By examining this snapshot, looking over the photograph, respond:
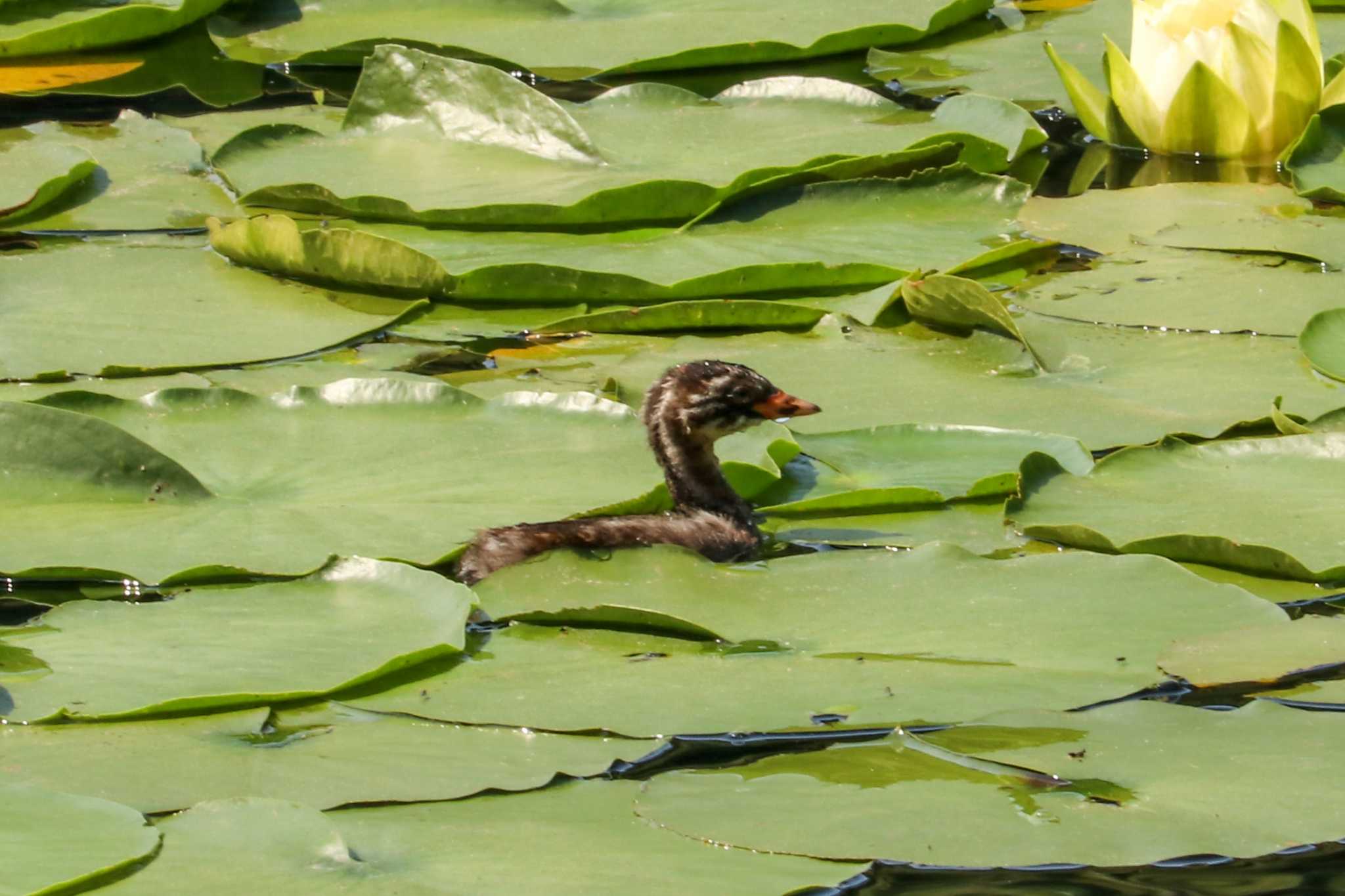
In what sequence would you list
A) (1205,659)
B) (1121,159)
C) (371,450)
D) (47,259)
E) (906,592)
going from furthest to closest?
(1121,159), (47,259), (371,450), (906,592), (1205,659)

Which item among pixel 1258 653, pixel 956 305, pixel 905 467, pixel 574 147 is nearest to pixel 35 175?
pixel 574 147

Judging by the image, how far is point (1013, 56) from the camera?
7.87 metres

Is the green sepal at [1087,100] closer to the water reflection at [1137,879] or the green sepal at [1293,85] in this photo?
the green sepal at [1293,85]

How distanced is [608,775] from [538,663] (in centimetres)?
44

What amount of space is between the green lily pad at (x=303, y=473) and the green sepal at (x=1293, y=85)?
2.65 m

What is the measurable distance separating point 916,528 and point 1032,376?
94 cm

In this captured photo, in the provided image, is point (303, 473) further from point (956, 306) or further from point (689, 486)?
point (956, 306)

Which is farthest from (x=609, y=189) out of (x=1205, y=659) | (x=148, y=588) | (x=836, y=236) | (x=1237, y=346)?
(x=1205, y=659)

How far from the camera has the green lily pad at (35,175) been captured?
20.3 feet

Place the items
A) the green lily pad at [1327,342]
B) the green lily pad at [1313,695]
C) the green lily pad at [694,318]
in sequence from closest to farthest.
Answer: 1. the green lily pad at [1313,695]
2. the green lily pad at [1327,342]
3. the green lily pad at [694,318]

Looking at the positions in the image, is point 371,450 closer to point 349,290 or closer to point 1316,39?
point 349,290

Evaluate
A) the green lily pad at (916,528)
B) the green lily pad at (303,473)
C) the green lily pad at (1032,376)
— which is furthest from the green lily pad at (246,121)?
the green lily pad at (916,528)

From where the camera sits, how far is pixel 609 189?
5.84m

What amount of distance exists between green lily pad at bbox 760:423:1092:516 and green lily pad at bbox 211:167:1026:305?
109 cm
